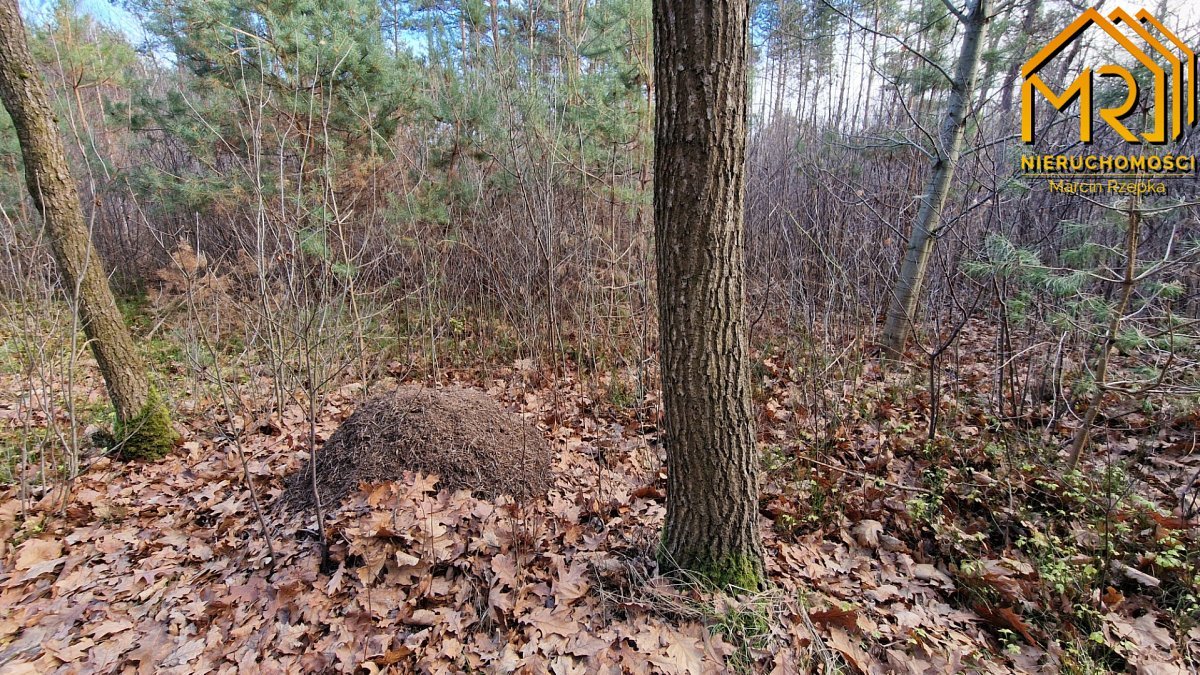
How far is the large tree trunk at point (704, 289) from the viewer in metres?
1.65

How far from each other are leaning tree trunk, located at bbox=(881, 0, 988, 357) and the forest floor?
1456 millimetres

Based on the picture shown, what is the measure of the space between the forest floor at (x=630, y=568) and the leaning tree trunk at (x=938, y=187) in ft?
4.78

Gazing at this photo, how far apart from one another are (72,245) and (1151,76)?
24.2 ft

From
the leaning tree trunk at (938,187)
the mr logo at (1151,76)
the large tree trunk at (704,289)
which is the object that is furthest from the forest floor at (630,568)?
the mr logo at (1151,76)

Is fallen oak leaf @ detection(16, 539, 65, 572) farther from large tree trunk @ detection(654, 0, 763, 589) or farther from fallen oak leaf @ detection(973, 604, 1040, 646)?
fallen oak leaf @ detection(973, 604, 1040, 646)

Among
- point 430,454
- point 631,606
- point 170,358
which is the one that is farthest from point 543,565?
point 170,358

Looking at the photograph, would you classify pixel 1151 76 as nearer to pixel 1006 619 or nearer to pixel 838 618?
pixel 1006 619

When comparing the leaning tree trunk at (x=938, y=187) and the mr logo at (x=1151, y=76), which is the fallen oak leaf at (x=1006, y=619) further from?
the mr logo at (x=1151, y=76)

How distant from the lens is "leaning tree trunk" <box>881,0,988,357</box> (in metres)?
4.15

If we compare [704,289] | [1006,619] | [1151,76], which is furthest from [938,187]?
[704,289]

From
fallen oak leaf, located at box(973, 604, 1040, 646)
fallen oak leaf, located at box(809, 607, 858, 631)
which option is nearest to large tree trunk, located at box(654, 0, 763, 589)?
fallen oak leaf, located at box(809, 607, 858, 631)

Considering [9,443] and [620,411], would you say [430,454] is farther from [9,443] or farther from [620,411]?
[9,443]

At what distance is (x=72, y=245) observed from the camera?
321 centimetres

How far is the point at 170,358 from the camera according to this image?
18.5ft
